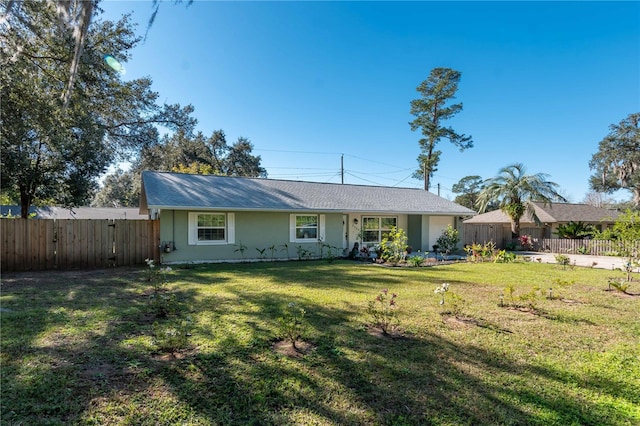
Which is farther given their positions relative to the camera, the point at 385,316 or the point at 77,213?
the point at 77,213

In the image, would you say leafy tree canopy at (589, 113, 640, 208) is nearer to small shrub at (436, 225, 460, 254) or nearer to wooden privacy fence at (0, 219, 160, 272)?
small shrub at (436, 225, 460, 254)

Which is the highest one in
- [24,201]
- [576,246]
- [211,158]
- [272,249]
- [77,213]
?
[211,158]

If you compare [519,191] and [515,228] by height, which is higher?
[519,191]

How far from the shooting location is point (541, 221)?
2400cm

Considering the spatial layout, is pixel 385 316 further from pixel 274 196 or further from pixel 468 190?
pixel 468 190

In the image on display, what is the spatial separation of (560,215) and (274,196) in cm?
2334

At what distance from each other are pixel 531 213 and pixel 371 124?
40.9ft

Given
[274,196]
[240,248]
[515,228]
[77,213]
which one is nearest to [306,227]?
[274,196]

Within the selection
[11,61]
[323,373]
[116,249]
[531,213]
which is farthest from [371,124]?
[323,373]

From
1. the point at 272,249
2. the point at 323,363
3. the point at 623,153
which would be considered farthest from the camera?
the point at 623,153

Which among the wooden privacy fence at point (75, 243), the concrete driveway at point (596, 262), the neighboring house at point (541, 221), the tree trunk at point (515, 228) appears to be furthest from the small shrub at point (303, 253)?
the tree trunk at point (515, 228)

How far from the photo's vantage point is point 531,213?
69.0ft

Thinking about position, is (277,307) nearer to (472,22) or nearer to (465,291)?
(465,291)

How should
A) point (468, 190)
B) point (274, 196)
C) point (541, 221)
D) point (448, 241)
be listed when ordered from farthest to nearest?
point (468, 190), point (541, 221), point (448, 241), point (274, 196)
